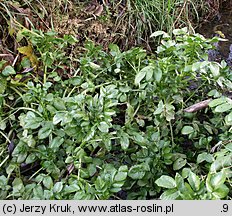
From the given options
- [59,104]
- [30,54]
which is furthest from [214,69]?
[30,54]

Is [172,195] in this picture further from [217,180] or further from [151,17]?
[151,17]

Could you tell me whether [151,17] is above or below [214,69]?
below

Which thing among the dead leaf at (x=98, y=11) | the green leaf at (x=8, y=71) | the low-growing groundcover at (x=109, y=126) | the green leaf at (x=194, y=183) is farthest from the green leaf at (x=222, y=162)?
the dead leaf at (x=98, y=11)

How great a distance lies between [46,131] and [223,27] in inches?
69.3

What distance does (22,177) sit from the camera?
1.31 metres

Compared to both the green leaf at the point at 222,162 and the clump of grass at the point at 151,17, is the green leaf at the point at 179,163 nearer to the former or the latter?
the green leaf at the point at 222,162

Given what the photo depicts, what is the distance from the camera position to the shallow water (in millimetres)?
2283

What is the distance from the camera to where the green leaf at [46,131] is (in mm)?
1244

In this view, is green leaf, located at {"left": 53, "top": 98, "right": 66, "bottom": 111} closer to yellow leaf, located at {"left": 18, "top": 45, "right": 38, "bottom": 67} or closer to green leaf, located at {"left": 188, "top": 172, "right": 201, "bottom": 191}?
yellow leaf, located at {"left": 18, "top": 45, "right": 38, "bottom": 67}

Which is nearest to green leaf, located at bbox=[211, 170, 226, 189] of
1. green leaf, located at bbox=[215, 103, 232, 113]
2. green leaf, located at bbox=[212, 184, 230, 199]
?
green leaf, located at bbox=[212, 184, 230, 199]

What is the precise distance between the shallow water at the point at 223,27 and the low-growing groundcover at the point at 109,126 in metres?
0.84

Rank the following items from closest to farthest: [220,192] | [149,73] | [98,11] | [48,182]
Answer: [220,192]
[48,182]
[149,73]
[98,11]

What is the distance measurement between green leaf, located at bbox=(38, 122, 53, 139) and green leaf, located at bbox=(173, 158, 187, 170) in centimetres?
46

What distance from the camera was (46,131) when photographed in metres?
1.25
